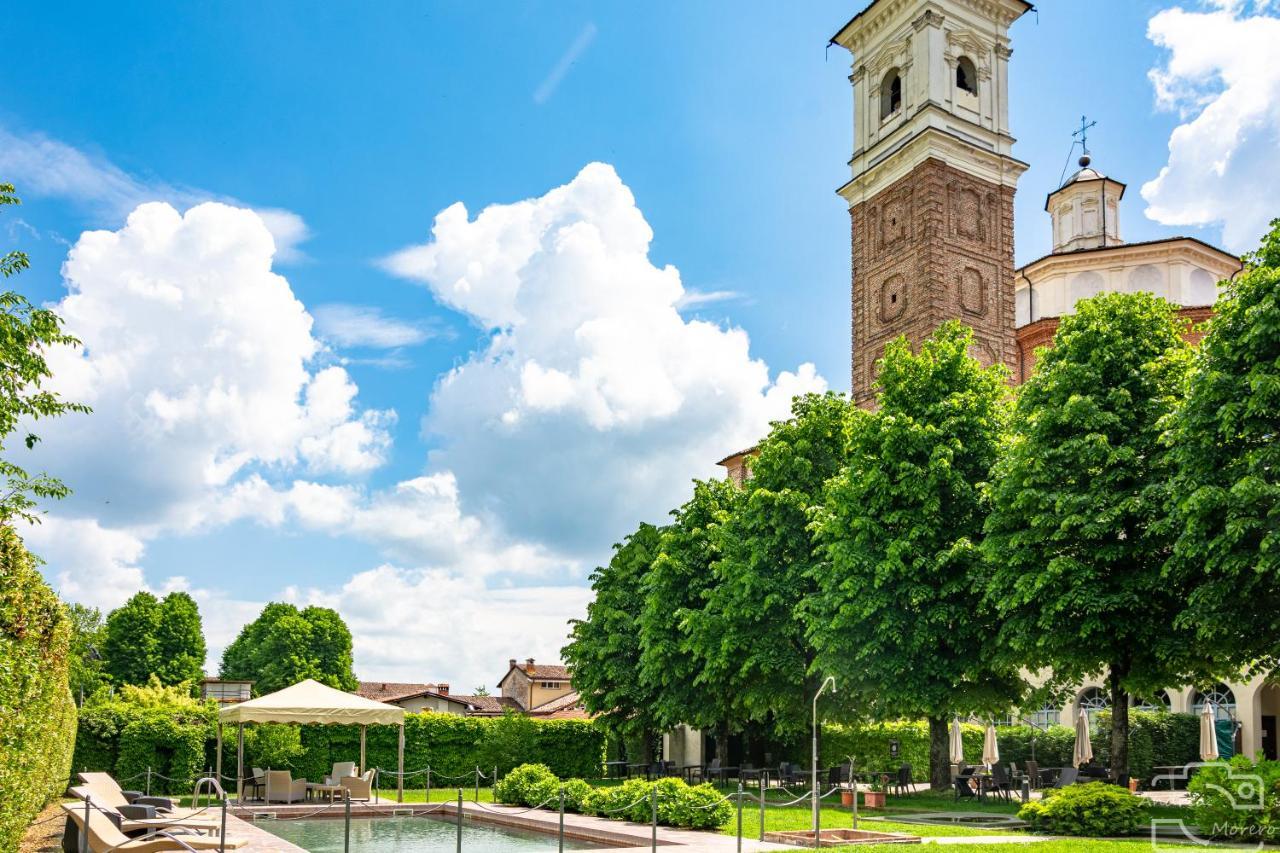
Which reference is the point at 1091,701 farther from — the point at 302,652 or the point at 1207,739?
the point at 302,652

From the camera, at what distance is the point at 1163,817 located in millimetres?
21047

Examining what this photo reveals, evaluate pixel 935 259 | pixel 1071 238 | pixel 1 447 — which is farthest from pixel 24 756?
pixel 1071 238

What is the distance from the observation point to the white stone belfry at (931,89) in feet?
187

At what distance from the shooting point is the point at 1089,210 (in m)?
61.7

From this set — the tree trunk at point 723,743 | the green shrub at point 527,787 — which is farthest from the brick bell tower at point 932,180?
the green shrub at point 527,787

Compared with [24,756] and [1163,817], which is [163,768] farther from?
[1163,817]

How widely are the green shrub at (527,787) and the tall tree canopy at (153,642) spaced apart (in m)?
54.3

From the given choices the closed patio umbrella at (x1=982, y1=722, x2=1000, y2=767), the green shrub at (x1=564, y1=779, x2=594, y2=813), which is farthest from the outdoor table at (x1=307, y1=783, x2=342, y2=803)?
the closed patio umbrella at (x1=982, y1=722, x2=1000, y2=767)

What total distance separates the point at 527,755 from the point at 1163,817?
73.6 ft

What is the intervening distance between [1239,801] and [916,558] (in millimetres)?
9804

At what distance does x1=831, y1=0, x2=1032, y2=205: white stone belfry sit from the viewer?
187 feet

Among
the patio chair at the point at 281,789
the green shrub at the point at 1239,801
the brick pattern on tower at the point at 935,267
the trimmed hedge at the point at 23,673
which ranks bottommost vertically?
the patio chair at the point at 281,789

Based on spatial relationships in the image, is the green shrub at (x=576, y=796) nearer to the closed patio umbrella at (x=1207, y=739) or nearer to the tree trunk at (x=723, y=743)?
the tree trunk at (x=723, y=743)

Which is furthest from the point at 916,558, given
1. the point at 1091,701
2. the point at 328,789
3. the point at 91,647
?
the point at 91,647
